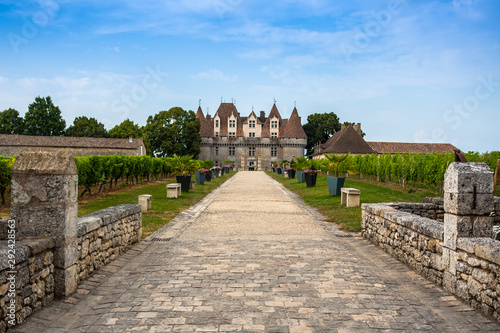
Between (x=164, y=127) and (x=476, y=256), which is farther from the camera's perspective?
(x=164, y=127)

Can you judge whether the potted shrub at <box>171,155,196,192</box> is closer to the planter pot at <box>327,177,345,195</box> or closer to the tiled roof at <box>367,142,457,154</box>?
the planter pot at <box>327,177,345,195</box>

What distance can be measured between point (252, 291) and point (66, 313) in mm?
2041

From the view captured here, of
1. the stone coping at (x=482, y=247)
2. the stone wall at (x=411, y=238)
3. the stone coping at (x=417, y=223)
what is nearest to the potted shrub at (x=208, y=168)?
the stone wall at (x=411, y=238)

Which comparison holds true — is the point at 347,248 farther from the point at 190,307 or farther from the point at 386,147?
the point at 386,147

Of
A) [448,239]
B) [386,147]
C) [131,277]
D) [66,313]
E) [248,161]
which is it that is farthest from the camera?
[248,161]

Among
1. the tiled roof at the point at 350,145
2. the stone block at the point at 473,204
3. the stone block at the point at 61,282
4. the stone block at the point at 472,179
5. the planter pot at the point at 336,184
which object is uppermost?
the tiled roof at the point at 350,145

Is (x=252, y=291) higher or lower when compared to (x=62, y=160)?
lower

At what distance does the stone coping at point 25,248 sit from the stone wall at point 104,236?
693 millimetres

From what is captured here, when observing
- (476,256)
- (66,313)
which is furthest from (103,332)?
(476,256)

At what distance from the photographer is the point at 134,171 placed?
25578 millimetres

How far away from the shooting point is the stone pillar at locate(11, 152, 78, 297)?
14.1ft

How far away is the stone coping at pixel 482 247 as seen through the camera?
3.87 metres

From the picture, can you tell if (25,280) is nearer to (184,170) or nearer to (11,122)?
(184,170)

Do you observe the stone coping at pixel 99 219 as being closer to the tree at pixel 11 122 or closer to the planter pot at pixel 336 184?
the planter pot at pixel 336 184
